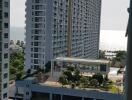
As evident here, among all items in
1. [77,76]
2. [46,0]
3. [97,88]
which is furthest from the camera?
[46,0]

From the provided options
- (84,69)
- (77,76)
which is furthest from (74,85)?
(84,69)

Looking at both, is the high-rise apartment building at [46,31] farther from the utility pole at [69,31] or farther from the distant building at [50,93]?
the distant building at [50,93]

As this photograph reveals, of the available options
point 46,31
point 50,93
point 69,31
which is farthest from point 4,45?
point 69,31

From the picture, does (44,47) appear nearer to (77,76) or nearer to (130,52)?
(77,76)

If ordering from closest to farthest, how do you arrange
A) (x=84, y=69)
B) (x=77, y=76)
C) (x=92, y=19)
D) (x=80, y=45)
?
(x=77, y=76)
(x=84, y=69)
(x=80, y=45)
(x=92, y=19)

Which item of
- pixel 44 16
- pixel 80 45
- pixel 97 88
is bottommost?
pixel 97 88

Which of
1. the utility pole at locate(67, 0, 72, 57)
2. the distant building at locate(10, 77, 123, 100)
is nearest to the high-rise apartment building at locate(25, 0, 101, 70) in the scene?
the utility pole at locate(67, 0, 72, 57)

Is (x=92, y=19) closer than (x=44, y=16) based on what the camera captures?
No

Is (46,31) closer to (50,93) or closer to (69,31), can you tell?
(69,31)

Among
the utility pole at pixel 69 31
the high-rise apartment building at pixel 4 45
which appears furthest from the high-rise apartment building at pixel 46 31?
the high-rise apartment building at pixel 4 45

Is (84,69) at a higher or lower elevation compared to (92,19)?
lower
